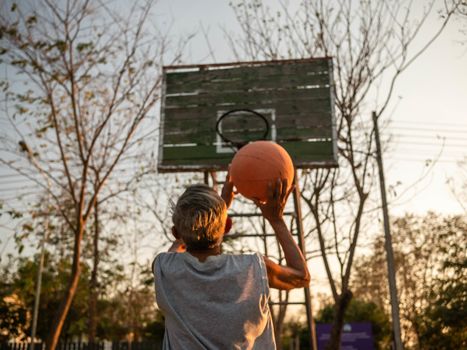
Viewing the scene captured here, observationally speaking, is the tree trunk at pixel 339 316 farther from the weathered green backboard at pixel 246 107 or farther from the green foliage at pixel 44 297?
the green foliage at pixel 44 297

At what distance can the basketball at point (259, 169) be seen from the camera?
2977mm

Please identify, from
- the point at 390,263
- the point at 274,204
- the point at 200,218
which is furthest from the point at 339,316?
the point at 200,218

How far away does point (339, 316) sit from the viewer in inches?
329

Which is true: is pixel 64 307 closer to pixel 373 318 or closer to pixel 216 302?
pixel 216 302

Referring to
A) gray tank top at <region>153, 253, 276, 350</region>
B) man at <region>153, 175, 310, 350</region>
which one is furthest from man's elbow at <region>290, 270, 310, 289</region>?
gray tank top at <region>153, 253, 276, 350</region>

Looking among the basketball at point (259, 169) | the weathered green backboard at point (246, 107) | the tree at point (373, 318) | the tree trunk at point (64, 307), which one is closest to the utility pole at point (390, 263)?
the weathered green backboard at point (246, 107)

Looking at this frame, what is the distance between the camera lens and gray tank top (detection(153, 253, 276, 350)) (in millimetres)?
1471

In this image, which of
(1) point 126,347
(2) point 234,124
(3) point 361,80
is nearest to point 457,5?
(3) point 361,80

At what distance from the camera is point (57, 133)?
10102 millimetres

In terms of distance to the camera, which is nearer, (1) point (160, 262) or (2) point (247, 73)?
(1) point (160, 262)

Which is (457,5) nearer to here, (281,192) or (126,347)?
(281,192)

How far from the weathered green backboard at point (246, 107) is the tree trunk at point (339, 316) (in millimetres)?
2621

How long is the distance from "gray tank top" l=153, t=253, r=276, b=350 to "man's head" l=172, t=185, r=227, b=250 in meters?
0.06

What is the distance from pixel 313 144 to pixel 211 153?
162 centimetres
